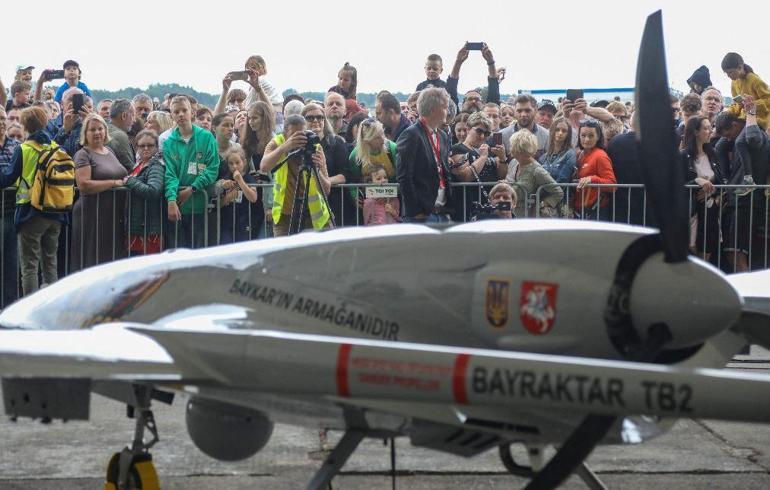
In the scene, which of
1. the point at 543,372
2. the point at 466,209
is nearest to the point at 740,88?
the point at 466,209

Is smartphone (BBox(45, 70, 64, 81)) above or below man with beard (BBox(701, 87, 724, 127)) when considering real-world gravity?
above

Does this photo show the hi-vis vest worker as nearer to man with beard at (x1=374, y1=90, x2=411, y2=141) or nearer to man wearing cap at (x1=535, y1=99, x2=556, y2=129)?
man with beard at (x1=374, y1=90, x2=411, y2=141)

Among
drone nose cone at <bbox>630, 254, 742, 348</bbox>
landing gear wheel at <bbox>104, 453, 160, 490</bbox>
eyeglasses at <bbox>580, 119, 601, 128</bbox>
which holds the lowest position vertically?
landing gear wheel at <bbox>104, 453, 160, 490</bbox>

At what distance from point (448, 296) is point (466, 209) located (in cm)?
643

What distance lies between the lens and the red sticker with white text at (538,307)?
12.2 feet

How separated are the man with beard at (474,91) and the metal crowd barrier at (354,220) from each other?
2.48 metres

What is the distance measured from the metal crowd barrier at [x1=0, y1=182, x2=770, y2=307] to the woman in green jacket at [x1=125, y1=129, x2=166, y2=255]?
0.04 ft

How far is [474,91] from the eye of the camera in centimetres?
1287

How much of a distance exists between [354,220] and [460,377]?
7.43 metres

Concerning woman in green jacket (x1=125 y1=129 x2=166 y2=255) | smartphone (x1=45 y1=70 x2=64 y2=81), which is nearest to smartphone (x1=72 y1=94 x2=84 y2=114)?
woman in green jacket (x1=125 y1=129 x2=166 y2=255)

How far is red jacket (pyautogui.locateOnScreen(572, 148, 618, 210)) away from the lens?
10236 millimetres

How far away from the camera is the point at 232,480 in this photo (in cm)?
605

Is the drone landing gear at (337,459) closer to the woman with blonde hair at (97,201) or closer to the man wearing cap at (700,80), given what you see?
the woman with blonde hair at (97,201)

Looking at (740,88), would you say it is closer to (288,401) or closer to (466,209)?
(466,209)
